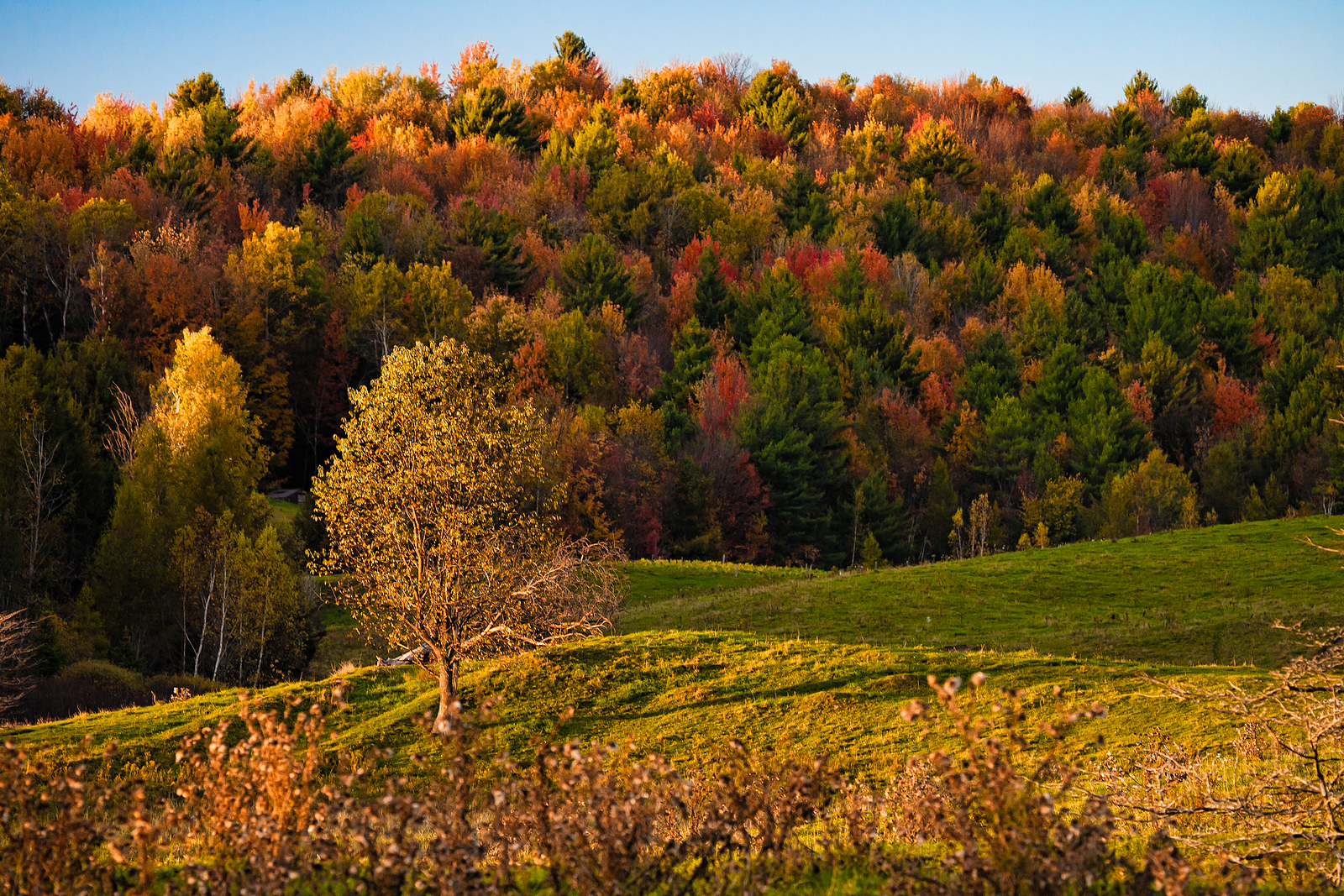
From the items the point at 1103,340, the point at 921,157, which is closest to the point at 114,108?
the point at 921,157

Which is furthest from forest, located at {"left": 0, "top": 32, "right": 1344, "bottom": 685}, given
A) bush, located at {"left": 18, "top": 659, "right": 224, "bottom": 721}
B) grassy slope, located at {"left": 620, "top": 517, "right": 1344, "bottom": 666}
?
grassy slope, located at {"left": 620, "top": 517, "right": 1344, "bottom": 666}

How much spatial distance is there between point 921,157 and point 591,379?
49.1 m

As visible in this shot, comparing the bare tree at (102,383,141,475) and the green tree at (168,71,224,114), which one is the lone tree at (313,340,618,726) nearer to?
the bare tree at (102,383,141,475)

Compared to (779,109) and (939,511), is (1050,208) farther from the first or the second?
(939,511)

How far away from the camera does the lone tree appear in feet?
55.4

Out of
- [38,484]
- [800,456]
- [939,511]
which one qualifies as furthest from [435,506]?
[939,511]

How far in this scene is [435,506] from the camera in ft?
56.2

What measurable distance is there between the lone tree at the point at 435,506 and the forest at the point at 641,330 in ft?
8.69

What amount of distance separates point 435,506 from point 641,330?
172ft

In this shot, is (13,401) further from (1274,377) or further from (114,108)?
(1274,377)

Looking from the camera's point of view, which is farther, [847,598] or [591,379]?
[591,379]

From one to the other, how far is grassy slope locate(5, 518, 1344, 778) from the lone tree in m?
1.45

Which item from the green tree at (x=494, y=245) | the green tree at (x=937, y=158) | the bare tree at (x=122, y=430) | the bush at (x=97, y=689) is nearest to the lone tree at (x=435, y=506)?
the bush at (x=97, y=689)

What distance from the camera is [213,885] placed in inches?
214
